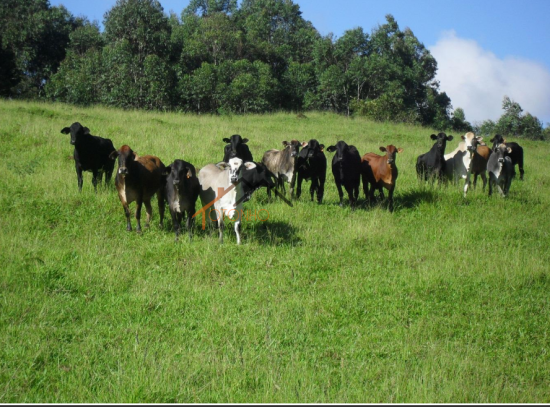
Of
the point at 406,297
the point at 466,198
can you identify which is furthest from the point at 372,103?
the point at 406,297

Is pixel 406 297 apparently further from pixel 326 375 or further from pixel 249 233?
pixel 249 233

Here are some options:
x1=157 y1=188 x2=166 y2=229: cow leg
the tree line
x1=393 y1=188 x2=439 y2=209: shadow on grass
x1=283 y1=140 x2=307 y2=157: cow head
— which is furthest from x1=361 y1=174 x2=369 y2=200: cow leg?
the tree line

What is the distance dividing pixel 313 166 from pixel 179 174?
15.6 feet

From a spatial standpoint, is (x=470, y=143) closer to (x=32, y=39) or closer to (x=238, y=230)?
(x=238, y=230)

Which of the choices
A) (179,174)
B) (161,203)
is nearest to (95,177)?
(161,203)

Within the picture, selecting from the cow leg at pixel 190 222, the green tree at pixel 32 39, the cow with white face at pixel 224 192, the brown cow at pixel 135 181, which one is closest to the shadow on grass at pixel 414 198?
the cow with white face at pixel 224 192

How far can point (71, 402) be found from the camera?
5.12 meters

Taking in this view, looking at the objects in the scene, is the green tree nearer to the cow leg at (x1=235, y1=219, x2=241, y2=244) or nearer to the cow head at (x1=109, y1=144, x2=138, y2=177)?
the cow head at (x1=109, y1=144, x2=138, y2=177)

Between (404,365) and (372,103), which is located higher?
(372,103)

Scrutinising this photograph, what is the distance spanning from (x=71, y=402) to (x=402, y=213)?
30.9ft

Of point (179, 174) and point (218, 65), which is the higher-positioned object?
point (218, 65)

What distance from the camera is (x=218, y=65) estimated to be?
138ft

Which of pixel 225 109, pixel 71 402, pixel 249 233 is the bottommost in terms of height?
pixel 71 402

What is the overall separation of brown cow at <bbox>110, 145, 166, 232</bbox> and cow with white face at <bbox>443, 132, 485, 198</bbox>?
8.91 meters
